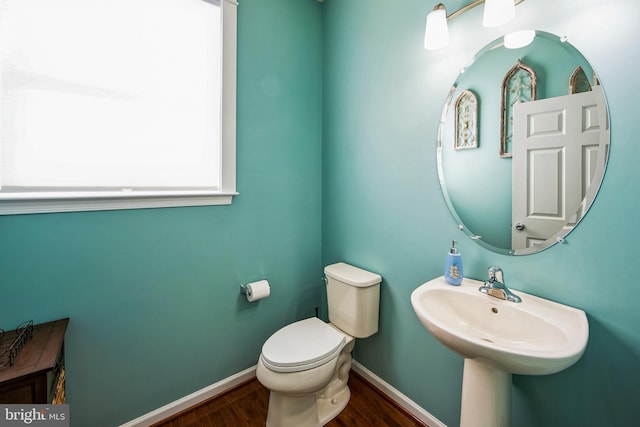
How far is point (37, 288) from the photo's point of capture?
47.1 inches

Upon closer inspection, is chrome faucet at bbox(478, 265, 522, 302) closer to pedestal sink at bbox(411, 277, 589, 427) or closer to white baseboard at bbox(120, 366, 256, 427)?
pedestal sink at bbox(411, 277, 589, 427)

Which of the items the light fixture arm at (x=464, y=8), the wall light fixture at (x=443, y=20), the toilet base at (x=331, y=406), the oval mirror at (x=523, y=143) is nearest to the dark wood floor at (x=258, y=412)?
the toilet base at (x=331, y=406)

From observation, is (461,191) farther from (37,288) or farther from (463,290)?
(37,288)

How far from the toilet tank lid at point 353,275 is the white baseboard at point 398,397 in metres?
0.65

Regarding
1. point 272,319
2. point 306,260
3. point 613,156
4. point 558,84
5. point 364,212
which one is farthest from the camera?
point 306,260

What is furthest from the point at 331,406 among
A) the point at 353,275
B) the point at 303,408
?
the point at 353,275

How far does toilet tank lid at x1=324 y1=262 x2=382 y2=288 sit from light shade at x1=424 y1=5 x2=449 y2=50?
4.03ft

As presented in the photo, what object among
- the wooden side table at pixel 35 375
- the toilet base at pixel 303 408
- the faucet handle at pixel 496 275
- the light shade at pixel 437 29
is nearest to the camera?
the wooden side table at pixel 35 375

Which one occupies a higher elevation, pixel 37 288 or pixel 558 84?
pixel 558 84

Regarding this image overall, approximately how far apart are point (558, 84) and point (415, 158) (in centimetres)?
61

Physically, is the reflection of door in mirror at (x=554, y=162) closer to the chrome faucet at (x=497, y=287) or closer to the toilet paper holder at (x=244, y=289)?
the chrome faucet at (x=497, y=287)

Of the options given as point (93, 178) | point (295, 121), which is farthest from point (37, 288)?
point (295, 121)

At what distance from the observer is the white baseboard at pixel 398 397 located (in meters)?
1.45

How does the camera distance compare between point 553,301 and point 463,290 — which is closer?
point 553,301
